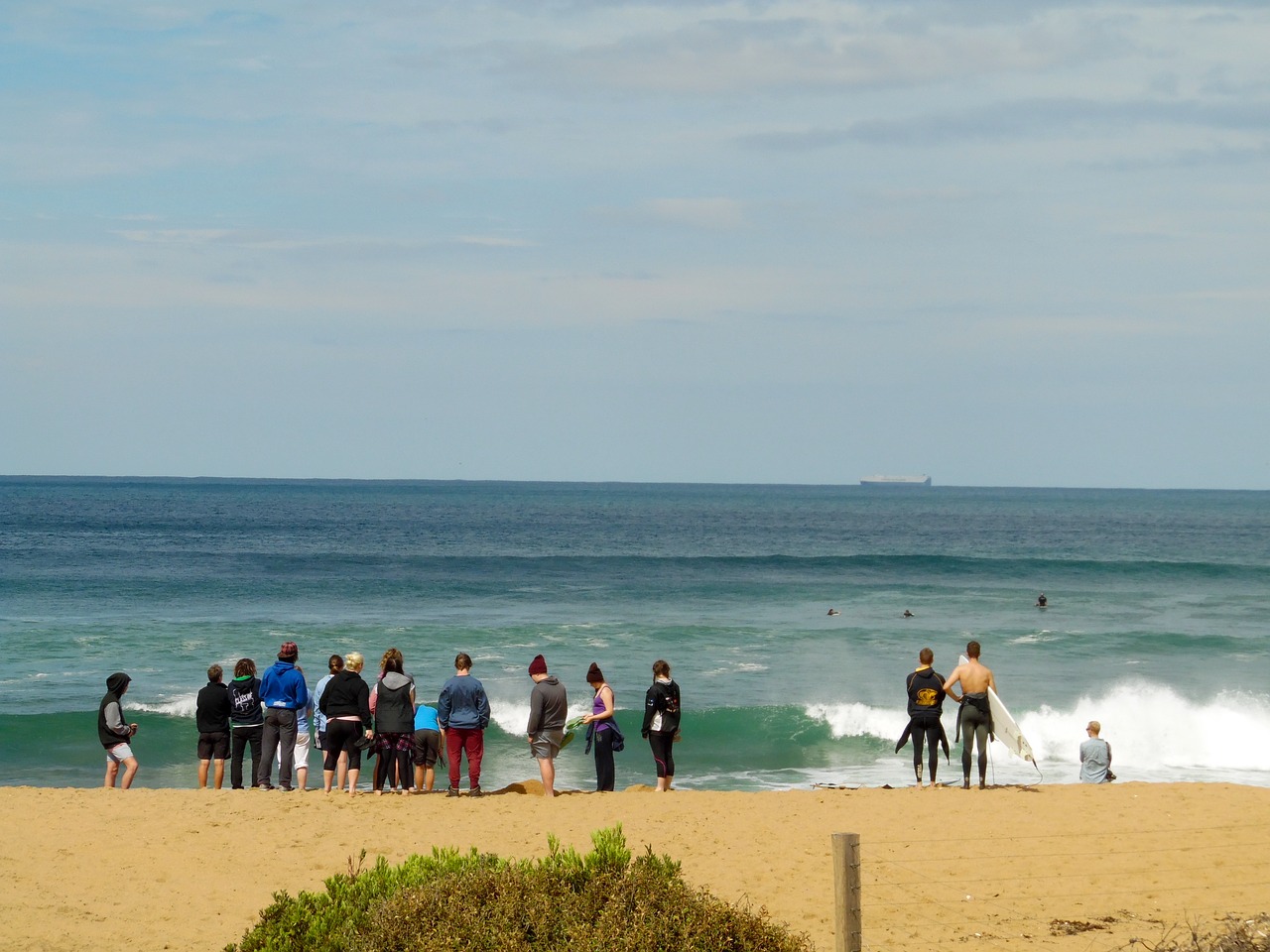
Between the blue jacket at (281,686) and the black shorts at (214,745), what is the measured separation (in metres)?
0.62

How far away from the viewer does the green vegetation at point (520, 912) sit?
226 inches

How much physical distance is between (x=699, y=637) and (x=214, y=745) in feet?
62.2

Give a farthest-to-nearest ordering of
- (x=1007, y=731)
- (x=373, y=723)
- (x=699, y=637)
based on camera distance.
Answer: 1. (x=699, y=637)
2. (x=1007, y=731)
3. (x=373, y=723)

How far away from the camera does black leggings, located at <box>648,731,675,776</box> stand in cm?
1271

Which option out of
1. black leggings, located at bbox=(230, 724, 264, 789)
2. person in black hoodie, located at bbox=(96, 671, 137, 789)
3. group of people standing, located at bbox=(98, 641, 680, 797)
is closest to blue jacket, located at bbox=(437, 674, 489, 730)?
group of people standing, located at bbox=(98, 641, 680, 797)

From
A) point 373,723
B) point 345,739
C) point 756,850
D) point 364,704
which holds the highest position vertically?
point 364,704

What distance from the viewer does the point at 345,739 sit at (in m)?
12.0

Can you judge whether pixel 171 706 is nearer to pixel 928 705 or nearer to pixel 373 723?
pixel 373 723

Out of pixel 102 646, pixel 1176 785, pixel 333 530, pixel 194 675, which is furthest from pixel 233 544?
pixel 1176 785

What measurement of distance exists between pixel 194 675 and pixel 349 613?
11739 millimetres

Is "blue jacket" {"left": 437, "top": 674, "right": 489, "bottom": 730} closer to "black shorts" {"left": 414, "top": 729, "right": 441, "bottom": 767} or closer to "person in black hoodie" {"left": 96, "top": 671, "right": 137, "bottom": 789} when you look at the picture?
"black shorts" {"left": 414, "top": 729, "right": 441, "bottom": 767}

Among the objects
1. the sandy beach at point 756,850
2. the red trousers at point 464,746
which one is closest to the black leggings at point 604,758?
the sandy beach at point 756,850

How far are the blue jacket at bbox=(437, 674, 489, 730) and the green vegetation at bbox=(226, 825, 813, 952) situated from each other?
5169mm

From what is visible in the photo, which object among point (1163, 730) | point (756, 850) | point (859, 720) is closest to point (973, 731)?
point (756, 850)
